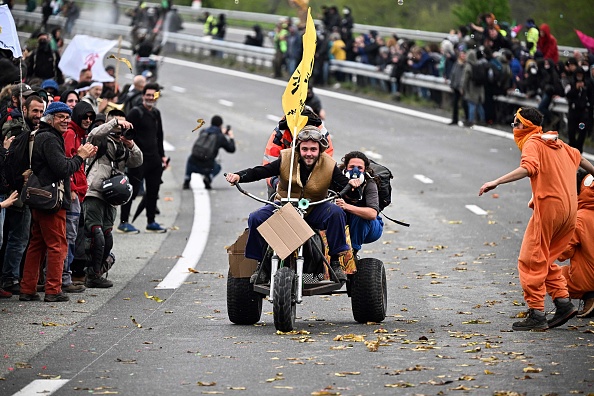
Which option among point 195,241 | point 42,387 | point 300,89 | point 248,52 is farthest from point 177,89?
point 42,387

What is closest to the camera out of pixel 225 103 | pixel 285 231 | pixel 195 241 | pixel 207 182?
pixel 285 231

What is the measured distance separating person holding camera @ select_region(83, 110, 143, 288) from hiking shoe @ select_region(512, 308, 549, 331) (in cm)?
474

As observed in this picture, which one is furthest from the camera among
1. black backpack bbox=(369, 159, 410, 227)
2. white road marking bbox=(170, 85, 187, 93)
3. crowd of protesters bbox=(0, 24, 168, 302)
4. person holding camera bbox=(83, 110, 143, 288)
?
white road marking bbox=(170, 85, 187, 93)

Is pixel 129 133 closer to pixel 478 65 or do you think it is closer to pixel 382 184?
pixel 382 184

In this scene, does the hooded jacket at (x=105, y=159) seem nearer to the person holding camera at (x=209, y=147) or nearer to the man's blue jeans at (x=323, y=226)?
the man's blue jeans at (x=323, y=226)

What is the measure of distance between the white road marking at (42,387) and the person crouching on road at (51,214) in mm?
3812

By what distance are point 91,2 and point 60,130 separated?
4724 centimetres

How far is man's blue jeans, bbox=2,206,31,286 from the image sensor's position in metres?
13.1

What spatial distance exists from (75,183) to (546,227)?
481 cm

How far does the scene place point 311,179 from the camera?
36.8ft

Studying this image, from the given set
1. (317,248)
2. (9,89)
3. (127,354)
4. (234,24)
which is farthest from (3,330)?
(234,24)

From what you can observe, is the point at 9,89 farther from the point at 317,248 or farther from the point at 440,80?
the point at 440,80

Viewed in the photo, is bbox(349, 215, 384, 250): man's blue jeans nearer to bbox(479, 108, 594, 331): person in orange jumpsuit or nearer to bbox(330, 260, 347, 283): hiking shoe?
bbox(330, 260, 347, 283): hiking shoe

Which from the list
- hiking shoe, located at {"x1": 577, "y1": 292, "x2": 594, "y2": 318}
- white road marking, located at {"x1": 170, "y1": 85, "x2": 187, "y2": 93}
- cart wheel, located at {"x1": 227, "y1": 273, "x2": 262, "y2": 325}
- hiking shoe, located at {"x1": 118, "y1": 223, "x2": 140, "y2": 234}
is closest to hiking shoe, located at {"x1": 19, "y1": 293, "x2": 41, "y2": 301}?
cart wheel, located at {"x1": 227, "y1": 273, "x2": 262, "y2": 325}
